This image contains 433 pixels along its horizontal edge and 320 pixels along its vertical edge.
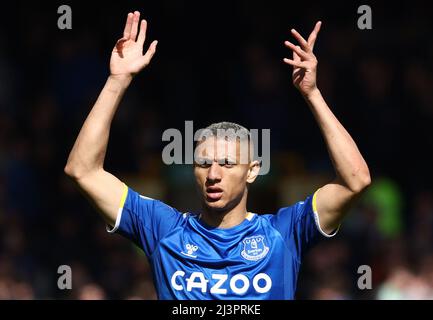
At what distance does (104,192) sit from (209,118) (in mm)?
6320

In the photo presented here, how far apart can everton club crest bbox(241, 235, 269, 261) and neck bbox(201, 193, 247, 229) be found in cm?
15

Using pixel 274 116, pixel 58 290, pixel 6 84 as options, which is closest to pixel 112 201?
pixel 58 290

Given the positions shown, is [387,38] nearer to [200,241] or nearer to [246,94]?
[246,94]

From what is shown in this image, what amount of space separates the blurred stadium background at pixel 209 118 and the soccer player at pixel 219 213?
4.18 metres

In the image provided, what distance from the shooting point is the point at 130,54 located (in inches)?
249

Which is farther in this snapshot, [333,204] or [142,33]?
[142,33]

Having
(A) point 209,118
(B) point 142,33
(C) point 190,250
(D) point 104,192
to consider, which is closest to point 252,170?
(C) point 190,250

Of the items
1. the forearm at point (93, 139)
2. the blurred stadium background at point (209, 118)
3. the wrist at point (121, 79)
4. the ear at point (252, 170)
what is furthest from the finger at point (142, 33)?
the blurred stadium background at point (209, 118)

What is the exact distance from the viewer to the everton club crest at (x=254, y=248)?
624cm

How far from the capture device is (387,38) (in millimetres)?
12805

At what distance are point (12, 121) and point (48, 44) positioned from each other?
3.77 ft

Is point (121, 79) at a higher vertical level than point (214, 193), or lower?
higher

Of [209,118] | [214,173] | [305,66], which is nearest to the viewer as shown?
[305,66]

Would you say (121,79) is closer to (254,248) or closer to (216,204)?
(216,204)
